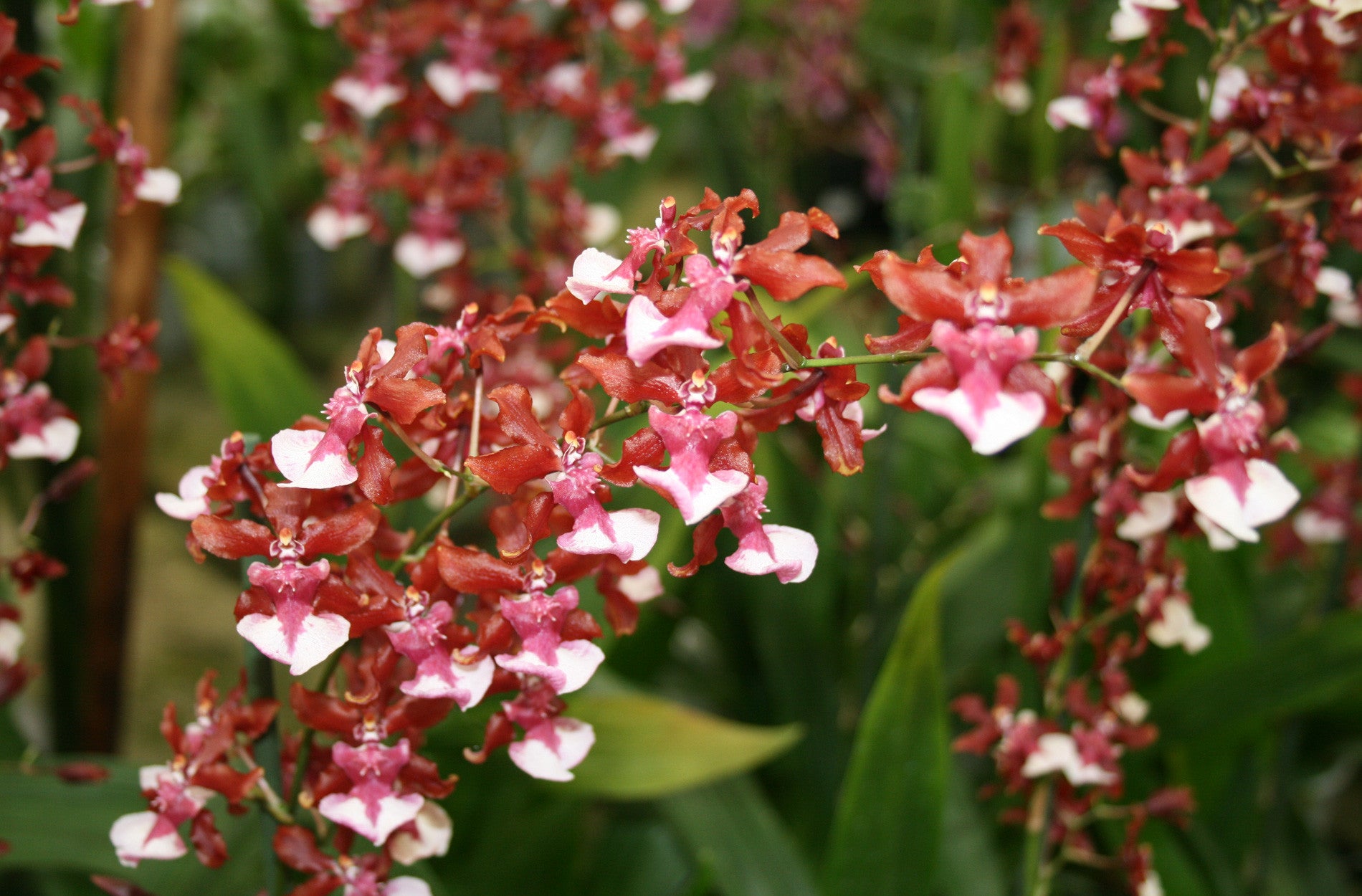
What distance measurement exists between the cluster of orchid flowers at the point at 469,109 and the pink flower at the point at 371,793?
1.47 ft

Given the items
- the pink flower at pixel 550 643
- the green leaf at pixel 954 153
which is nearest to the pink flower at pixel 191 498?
the pink flower at pixel 550 643

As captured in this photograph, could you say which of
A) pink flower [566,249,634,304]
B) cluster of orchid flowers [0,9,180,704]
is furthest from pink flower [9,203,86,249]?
pink flower [566,249,634,304]

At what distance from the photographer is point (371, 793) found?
1.09 feet

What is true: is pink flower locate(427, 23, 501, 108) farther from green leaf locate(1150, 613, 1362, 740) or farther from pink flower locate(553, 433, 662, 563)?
green leaf locate(1150, 613, 1362, 740)

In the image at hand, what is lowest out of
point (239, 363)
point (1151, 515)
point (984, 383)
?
point (239, 363)

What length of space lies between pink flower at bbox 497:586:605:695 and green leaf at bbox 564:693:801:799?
0.27 meters

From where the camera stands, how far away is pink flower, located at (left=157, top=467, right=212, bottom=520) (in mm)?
334

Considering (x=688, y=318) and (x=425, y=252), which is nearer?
(x=688, y=318)

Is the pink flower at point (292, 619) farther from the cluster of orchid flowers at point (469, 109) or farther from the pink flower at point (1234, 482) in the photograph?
the cluster of orchid flowers at point (469, 109)

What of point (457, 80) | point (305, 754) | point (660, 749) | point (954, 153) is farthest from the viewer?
point (954, 153)

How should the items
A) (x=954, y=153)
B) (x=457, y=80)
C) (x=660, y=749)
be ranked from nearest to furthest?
(x=660, y=749) → (x=457, y=80) → (x=954, y=153)

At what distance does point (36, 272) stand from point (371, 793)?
31 cm

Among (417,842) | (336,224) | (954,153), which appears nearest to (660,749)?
(417,842)

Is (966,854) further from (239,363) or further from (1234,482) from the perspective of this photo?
(239,363)
